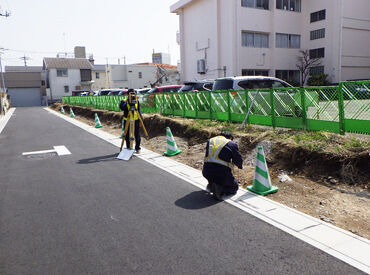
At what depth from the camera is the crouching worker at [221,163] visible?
5.34 metres

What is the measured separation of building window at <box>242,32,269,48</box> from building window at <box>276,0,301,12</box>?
129 inches

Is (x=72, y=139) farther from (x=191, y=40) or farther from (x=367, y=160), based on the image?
(x=191, y=40)

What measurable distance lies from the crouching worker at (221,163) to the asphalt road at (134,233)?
29 centimetres

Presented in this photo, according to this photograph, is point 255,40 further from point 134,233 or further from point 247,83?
point 134,233

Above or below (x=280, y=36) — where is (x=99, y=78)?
below

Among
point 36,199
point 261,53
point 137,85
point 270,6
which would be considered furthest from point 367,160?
point 137,85

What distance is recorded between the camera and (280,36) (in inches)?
1261

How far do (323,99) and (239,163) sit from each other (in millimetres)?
3701

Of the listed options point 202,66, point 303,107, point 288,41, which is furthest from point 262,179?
point 288,41

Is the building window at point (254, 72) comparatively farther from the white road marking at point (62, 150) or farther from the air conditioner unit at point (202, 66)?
the white road marking at point (62, 150)

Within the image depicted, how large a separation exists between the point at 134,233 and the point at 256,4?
31.0 m

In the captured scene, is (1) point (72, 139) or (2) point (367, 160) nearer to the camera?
(2) point (367, 160)

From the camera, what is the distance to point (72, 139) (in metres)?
13.4

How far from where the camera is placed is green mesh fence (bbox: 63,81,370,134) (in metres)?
7.00
